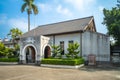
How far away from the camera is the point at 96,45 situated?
25562mm

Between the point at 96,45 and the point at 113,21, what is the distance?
5107mm

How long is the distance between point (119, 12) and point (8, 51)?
2294 cm

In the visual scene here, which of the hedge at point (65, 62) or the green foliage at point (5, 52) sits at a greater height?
the green foliage at point (5, 52)

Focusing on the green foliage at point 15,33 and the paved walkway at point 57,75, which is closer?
the paved walkway at point 57,75

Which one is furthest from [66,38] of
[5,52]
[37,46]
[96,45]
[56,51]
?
[5,52]

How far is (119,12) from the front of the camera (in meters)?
25.4

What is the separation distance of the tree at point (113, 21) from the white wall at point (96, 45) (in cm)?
191

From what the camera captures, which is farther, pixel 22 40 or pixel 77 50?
pixel 22 40

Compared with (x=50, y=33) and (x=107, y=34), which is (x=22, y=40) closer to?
(x=50, y=33)

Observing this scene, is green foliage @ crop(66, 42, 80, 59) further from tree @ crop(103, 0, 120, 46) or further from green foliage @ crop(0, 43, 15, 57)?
green foliage @ crop(0, 43, 15, 57)

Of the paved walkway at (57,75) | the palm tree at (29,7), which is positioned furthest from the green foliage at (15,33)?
the paved walkway at (57,75)

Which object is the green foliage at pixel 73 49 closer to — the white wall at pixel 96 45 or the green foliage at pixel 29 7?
the white wall at pixel 96 45

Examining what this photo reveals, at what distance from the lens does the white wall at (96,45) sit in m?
22.9

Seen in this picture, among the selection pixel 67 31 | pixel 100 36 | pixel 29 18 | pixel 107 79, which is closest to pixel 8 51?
pixel 29 18
